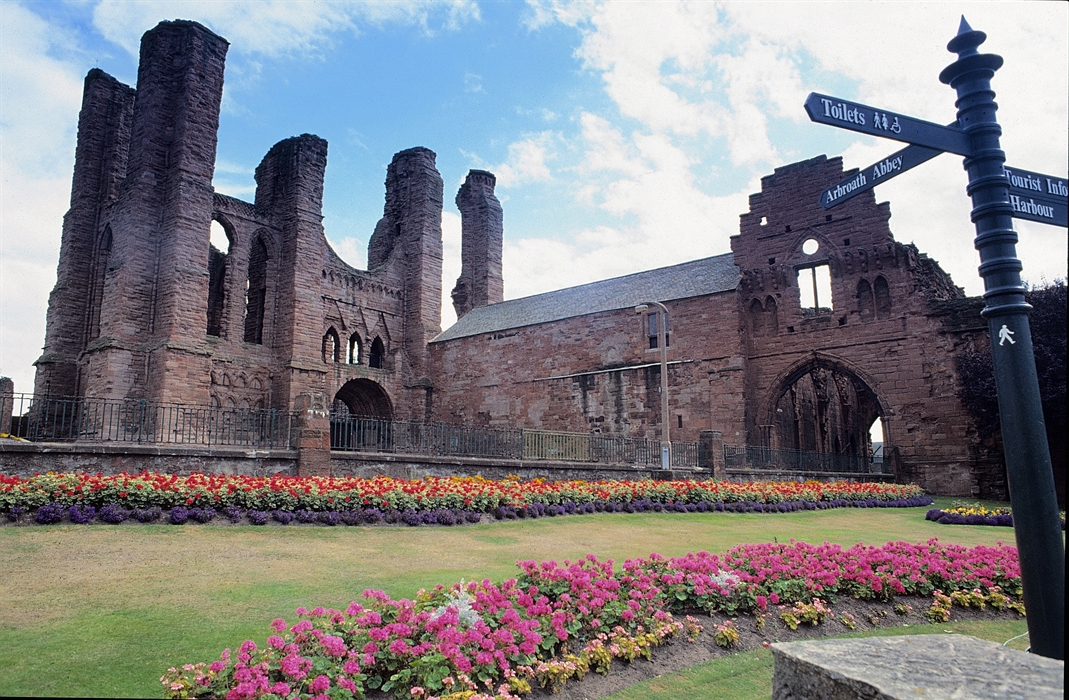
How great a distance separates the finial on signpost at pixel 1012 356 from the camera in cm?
408

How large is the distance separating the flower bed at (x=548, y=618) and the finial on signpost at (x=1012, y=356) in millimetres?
2702

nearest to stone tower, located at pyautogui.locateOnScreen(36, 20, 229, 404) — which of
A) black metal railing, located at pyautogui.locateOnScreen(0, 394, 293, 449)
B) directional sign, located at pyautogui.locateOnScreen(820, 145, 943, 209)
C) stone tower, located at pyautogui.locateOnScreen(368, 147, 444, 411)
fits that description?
black metal railing, located at pyautogui.locateOnScreen(0, 394, 293, 449)

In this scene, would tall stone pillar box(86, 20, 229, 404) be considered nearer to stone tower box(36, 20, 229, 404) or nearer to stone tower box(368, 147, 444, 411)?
stone tower box(36, 20, 229, 404)

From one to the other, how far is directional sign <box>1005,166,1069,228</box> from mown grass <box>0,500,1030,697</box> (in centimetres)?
592

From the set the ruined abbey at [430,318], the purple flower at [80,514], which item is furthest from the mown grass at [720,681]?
the ruined abbey at [430,318]

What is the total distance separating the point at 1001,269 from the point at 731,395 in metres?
26.2

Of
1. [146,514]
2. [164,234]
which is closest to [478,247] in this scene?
[164,234]

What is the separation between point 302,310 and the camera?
102ft

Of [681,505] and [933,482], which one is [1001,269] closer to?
[681,505]

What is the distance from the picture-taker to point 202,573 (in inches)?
278

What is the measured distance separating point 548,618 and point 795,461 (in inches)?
912

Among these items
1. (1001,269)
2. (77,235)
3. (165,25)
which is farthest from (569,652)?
(77,235)

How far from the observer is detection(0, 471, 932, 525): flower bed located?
9.33 metres

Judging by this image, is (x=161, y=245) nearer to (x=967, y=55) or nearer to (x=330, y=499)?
(x=330, y=499)
